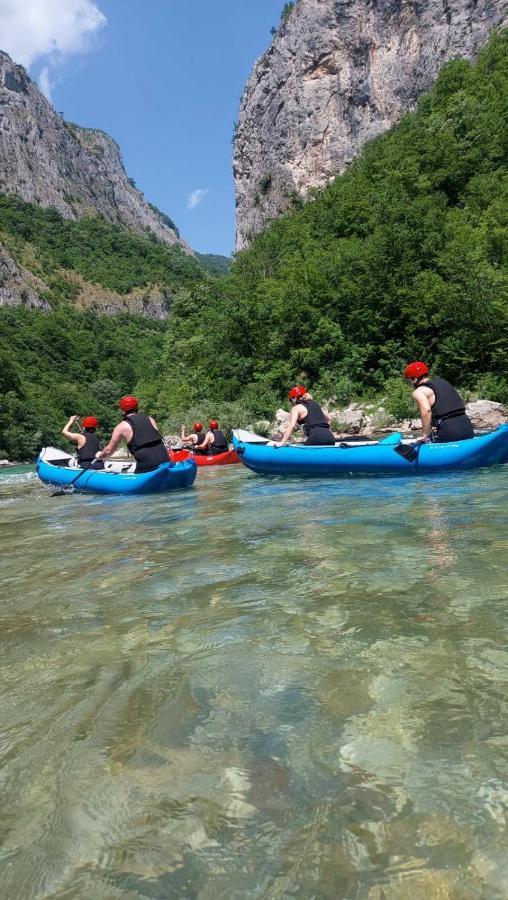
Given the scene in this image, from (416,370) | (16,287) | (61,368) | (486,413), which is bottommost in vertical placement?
(486,413)

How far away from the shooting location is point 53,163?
466ft

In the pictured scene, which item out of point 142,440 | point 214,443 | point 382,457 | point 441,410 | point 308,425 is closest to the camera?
point 441,410

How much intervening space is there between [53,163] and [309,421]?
158049 millimetres

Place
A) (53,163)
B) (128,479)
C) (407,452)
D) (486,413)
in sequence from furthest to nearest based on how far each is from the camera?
(53,163) → (486,413) → (128,479) → (407,452)

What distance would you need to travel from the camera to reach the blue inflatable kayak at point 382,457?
7.88 m

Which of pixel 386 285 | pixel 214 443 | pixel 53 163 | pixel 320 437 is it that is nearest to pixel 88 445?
pixel 214 443

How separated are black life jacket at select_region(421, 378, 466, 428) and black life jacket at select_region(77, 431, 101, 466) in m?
6.15

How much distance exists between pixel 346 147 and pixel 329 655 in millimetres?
56808

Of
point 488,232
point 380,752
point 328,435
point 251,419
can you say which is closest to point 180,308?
point 251,419

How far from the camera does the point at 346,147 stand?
5138 centimetres

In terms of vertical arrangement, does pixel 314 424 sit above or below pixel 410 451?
above

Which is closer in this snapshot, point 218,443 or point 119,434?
point 119,434

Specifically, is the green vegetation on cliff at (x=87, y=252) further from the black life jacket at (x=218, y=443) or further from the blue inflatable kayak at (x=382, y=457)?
the blue inflatable kayak at (x=382, y=457)

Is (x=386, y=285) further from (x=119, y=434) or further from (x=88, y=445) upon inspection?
(x=119, y=434)
